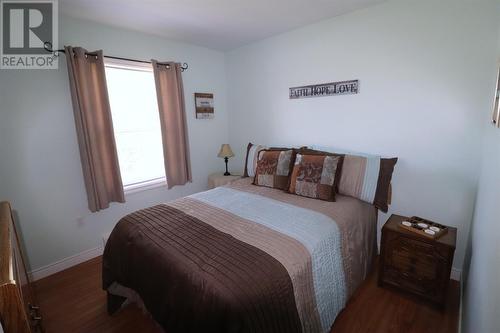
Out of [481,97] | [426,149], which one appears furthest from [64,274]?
[481,97]

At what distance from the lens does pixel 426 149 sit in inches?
78.7

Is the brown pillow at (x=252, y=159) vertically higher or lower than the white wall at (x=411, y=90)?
lower

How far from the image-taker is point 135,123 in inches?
112

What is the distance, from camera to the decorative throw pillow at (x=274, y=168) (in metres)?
2.43

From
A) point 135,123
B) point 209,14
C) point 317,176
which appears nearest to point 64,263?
point 135,123

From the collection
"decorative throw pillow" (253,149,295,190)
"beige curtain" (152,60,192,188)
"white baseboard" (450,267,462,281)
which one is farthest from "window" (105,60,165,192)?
"white baseboard" (450,267,462,281)

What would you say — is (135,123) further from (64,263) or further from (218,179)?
(64,263)

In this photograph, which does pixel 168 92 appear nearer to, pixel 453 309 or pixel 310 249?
pixel 310 249

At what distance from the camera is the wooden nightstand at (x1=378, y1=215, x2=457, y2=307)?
1.67 meters

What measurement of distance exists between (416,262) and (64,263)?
126 inches

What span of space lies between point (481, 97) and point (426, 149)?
495mm

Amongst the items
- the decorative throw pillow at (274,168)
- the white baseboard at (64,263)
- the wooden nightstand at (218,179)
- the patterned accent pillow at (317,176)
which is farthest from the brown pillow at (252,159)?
the white baseboard at (64,263)

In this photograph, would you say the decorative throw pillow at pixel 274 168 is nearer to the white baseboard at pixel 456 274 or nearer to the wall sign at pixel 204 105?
the wall sign at pixel 204 105

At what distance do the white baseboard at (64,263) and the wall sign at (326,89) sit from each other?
285cm
